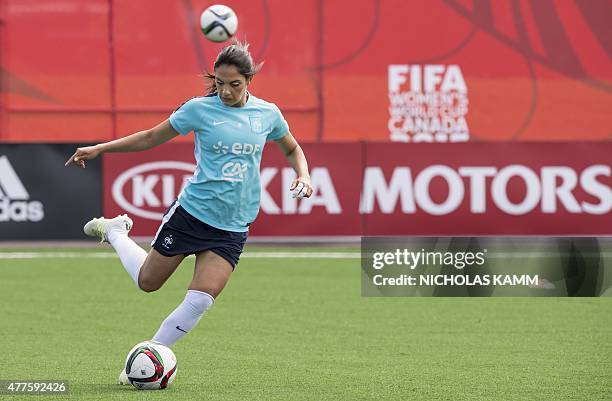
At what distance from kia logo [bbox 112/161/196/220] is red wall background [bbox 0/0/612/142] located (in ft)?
14.1

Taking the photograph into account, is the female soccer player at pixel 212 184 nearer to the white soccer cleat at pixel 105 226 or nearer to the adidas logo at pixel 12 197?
the white soccer cleat at pixel 105 226

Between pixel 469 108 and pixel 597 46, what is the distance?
243cm

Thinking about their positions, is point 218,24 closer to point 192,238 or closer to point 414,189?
point 192,238

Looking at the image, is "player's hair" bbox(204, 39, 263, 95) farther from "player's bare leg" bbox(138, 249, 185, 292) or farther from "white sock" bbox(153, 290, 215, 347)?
"white sock" bbox(153, 290, 215, 347)

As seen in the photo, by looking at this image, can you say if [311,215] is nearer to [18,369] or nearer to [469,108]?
[469,108]

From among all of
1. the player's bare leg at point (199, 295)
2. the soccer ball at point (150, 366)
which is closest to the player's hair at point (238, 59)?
the player's bare leg at point (199, 295)

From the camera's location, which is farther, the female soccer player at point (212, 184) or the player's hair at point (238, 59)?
the female soccer player at point (212, 184)

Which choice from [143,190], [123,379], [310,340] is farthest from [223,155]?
[143,190]

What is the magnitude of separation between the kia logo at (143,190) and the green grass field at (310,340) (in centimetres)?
242

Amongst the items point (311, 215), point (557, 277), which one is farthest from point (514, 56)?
point (557, 277)

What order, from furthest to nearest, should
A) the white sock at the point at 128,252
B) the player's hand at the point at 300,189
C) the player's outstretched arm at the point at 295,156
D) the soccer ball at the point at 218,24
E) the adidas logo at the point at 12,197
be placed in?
1. the adidas logo at the point at 12,197
2. the soccer ball at the point at 218,24
3. the white sock at the point at 128,252
4. the player's outstretched arm at the point at 295,156
5. the player's hand at the point at 300,189

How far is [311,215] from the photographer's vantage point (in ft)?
56.9

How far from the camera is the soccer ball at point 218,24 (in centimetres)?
884

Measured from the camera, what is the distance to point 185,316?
25.3ft
